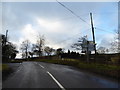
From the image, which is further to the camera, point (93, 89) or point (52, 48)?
point (52, 48)

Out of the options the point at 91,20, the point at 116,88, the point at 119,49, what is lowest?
the point at 116,88

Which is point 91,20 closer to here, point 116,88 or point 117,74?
point 117,74

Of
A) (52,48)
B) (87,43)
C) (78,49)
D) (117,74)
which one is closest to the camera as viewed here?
(117,74)

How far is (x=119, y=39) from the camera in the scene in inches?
1454

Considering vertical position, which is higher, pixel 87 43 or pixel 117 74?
pixel 87 43

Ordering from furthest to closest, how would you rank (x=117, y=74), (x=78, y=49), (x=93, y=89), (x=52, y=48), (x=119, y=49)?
(x=52, y=48) → (x=78, y=49) → (x=119, y=49) → (x=117, y=74) → (x=93, y=89)

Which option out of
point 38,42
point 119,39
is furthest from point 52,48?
point 119,39

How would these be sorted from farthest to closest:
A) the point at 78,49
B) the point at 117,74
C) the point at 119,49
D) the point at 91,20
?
the point at 78,49
the point at 119,49
the point at 91,20
the point at 117,74

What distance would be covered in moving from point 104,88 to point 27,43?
104m

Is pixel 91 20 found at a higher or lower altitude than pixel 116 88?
higher

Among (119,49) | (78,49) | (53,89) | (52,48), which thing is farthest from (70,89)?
(52,48)

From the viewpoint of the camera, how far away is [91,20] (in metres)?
30.0

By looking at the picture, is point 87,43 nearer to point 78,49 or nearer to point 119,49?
point 119,49

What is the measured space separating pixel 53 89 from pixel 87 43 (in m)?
22.9
